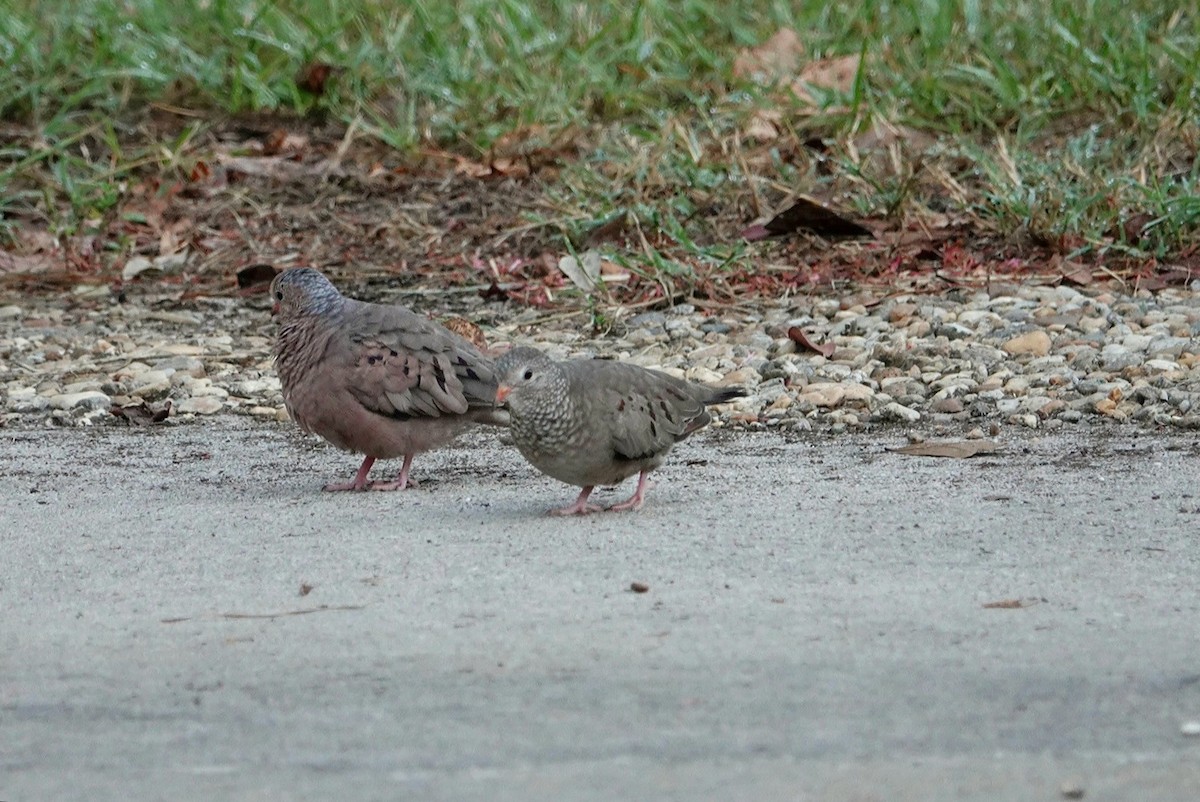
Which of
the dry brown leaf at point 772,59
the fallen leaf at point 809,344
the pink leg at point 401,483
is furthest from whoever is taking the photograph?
the dry brown leaf at point 772,59

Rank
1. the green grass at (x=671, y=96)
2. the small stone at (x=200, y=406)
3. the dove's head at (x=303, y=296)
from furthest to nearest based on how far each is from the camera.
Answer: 1. the green grass at (x=671, y=96)
2. the small stone at (x=200, y=406)
3. the dove's head at (x=303, y=296)

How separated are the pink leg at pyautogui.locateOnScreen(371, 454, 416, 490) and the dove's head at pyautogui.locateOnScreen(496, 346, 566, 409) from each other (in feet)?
2.66

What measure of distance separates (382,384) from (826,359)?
2081 millimetres

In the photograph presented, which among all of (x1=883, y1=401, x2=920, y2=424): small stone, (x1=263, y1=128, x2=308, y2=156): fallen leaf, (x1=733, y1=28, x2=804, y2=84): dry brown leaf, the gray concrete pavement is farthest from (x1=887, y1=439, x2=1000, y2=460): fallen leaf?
(x1=263, y1=128, x2=308, y2=156): fallen leaf

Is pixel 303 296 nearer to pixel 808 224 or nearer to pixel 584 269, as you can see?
pixel 584 269

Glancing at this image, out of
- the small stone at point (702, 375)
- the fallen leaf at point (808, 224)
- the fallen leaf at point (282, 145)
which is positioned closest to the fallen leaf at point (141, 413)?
the small stone at point (702, 375)

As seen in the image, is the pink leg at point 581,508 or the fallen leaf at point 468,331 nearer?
the pink leg at point 581,508

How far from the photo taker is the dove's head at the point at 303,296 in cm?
593

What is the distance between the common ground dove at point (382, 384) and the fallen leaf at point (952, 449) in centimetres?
132

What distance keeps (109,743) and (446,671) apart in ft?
2.23

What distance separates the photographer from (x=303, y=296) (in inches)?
235

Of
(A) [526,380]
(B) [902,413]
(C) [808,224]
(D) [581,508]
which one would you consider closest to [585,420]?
(A) [526,380]

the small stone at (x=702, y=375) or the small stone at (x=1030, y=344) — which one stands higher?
the small stone at (x=1030, y=344)

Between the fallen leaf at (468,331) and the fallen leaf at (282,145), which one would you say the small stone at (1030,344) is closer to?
the fallen leaf at (468,331)
